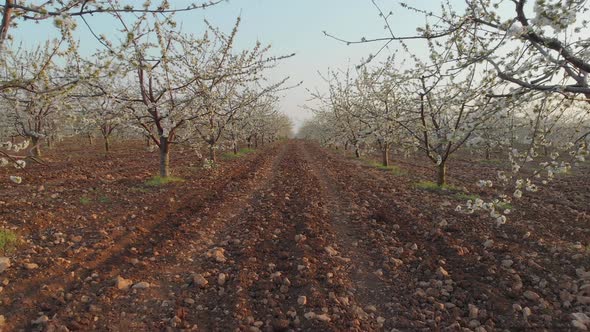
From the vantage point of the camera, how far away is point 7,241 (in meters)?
5.50

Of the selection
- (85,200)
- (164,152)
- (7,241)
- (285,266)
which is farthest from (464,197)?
(7,241)

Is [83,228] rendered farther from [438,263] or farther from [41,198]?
[438,263]

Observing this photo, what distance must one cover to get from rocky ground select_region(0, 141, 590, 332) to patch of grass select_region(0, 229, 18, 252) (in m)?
0.22

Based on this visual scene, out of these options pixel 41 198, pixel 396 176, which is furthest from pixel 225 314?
pixel 396 176

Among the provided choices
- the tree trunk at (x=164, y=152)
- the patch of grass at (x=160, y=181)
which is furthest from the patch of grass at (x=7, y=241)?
the tree trunk at (x=164, y=152)

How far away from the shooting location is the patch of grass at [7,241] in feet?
17.6

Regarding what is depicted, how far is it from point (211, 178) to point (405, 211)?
7.87 m

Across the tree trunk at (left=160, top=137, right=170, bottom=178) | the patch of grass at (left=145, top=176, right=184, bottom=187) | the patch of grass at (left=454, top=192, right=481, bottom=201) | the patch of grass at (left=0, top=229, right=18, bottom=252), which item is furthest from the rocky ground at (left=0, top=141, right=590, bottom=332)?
the tree trunk at (left=160, top=137, right=170, bottom=178)

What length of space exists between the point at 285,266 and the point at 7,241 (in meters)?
4.59

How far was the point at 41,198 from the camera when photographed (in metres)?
8.78

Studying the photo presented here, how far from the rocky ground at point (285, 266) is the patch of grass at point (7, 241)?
220 mm

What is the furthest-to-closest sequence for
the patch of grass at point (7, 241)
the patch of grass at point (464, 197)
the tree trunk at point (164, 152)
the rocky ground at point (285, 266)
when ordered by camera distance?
the tree trunk at point (164, 152) < the patch of grass at point (464, 197) < the patch of grass at point (7, 241) < the rocky ground at point (285, 266)

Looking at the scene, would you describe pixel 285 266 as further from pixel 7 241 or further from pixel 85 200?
pixel 85 200

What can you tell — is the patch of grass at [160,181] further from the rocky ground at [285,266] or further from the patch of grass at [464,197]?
the patch of grass at [464,197]
